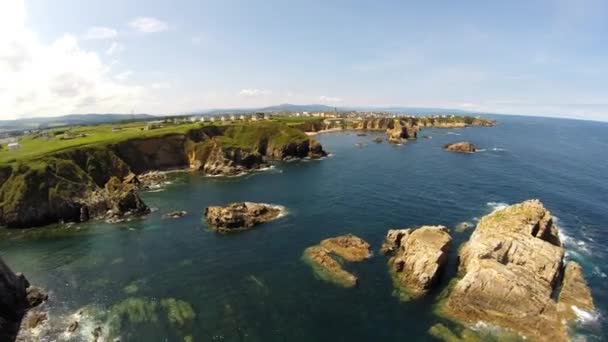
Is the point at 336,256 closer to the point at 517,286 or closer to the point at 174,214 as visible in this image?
the point at 517,286

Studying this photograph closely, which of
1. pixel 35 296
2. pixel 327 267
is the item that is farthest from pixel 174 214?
pixel 327 267

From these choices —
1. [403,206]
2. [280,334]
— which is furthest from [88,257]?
[403,206]

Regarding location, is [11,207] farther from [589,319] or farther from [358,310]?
A: [589,319]

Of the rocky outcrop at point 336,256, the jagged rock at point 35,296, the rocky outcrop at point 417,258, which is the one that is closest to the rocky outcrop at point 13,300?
the jagged rock at point 35,296

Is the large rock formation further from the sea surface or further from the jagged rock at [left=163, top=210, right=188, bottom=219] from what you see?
the jagged rock at [left=163, top=210, right=188, bottom=219]

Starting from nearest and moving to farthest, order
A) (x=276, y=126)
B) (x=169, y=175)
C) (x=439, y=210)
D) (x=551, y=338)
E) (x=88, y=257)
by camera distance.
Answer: (x=551, y=338), (x=88, y=257), (x=439, y=210), (x=169, y=175), (x=276, y=126)

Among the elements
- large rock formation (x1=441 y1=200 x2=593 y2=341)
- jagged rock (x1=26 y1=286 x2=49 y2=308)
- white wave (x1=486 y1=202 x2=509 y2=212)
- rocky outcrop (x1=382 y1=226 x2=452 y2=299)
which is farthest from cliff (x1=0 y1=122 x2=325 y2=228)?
white wave (x1=486 y1=202 x2=509 y2=212)

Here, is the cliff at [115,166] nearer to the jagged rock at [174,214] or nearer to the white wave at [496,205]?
the jagged rock at [174,214]
